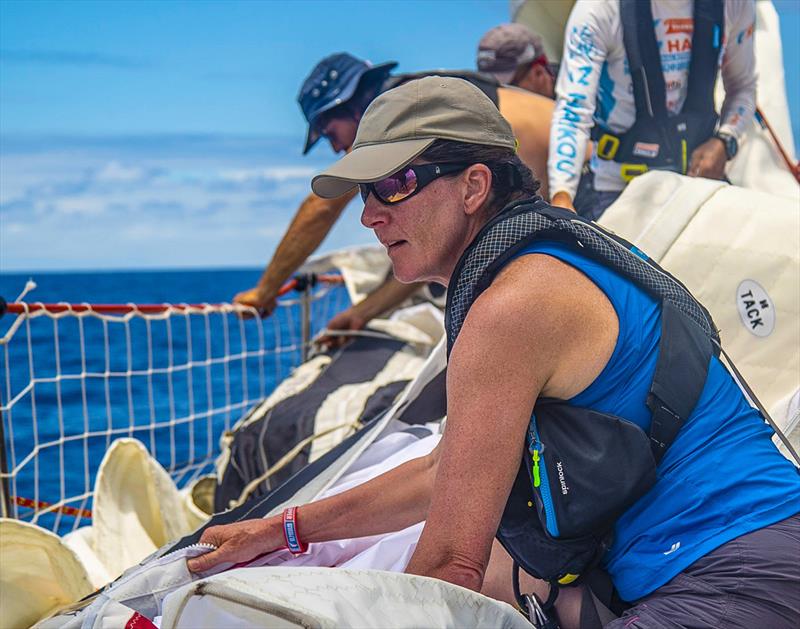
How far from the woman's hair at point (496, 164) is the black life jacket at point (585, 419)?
0.14 feet

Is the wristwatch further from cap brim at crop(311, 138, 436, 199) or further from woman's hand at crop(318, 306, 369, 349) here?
cap brim at crop(311, 138, 436, 199)

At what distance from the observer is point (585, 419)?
1402mm

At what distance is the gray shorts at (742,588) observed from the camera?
135cm

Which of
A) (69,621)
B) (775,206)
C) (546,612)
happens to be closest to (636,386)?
(546,612)

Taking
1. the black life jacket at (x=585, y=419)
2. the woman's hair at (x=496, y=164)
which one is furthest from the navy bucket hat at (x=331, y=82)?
the black life jacket at (x=585, y=419)

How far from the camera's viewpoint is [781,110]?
5.02m

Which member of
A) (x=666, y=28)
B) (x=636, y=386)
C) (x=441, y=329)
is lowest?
(x=441, y=329)

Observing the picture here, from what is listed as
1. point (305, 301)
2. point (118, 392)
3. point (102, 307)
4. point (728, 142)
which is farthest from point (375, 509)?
point (118, 392)

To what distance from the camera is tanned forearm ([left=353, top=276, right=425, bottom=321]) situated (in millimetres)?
4035

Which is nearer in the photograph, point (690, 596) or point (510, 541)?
point (690, 596)

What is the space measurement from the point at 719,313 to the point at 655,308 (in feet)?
4.14

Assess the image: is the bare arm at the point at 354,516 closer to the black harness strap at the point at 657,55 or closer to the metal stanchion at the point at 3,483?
the metal stanchion at the point at 3,483

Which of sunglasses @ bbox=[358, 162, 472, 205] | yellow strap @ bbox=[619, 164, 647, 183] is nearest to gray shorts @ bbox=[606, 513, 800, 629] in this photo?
sunglasses @ bbox=[358, 162, 472, 205]

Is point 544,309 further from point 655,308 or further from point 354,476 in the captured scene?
point 354,476
